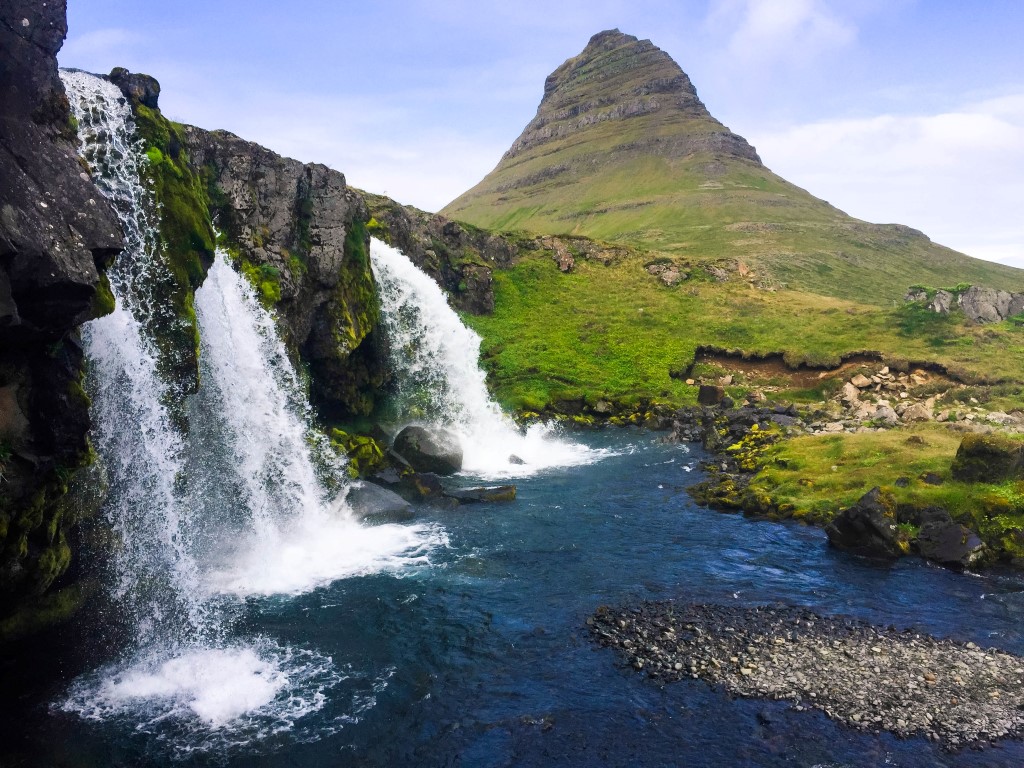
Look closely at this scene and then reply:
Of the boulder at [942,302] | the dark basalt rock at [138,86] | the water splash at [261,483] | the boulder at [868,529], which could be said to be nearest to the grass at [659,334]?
the boulder at [942,302]

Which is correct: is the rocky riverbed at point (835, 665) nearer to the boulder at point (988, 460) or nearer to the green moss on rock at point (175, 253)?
the boulder at point (988, 460)

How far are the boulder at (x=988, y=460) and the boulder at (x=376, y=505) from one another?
23.2 m

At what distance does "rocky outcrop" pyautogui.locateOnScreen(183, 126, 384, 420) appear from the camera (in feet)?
101

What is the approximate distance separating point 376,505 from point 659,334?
46.9 metres

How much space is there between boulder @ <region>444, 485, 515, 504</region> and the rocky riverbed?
40.4 ft

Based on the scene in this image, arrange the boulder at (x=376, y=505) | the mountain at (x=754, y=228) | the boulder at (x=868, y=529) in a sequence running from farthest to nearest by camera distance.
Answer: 1. the mountain at (x=754, y=228)
2. the boulder at (x=376, y=505)
3. the boulder at (x=868, y=529)

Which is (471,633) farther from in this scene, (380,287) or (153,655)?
(380,287)

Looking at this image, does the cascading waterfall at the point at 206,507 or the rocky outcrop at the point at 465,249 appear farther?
the rocky outcrop at the point at 465,249

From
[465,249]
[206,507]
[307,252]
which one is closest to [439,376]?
[307,252]

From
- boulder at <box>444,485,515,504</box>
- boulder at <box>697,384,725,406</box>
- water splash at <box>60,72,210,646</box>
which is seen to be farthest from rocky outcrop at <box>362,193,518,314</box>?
water splash at <box>60,72,210,646</box>

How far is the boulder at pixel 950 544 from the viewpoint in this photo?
22.1 metres

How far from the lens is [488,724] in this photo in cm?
1439

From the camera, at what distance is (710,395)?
5497 centimetres

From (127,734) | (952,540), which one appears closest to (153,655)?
(127,734)
